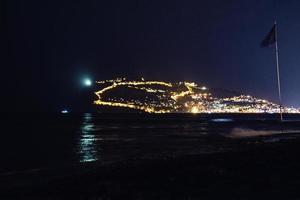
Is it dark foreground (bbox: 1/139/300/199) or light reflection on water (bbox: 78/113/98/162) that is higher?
light reflection on water (bbox: 78/113/98/162)

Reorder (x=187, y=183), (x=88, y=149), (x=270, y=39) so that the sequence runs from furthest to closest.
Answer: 1. (x=88, y=149)
2. (x=270, y=39)
3. (x=187, y=183)

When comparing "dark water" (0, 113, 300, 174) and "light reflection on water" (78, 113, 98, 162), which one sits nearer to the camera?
"dark water" (0, 113, 300, 174)

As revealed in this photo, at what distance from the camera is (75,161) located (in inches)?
1289

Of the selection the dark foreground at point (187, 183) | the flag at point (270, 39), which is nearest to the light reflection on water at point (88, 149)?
the dark foreground at point (187, 183)

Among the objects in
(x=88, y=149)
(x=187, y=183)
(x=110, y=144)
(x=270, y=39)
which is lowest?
(x=187, y=183)

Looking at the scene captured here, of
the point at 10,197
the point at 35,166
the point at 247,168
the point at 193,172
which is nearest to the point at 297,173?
the point at 247,168

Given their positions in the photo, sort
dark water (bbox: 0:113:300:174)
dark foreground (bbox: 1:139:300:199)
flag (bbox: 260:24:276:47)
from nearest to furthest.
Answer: dark foreground (bbox: 1:139:300:199) → dark water (bbox: 0:113:300:174) → flag (bbox: 260:24:276:47)

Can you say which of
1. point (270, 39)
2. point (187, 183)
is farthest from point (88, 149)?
point (187, 183)

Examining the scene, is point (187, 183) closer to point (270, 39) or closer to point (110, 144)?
point (270, 39)

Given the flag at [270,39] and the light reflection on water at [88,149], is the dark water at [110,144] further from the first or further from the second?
the flag at [270,39]

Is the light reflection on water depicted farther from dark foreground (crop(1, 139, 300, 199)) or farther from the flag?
the flag

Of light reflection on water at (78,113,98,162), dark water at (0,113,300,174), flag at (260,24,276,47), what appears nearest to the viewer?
dark water at (0,113,300,174)

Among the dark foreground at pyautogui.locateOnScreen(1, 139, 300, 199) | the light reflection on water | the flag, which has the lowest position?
the dark foreground at pyautogui.locateOnScreen(1, 139, 300, 199)

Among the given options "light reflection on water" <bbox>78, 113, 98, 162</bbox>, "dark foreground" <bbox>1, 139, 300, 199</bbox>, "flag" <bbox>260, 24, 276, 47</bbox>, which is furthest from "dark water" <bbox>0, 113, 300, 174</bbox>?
"dark foreground" <bbox>1, 139, 300, 199</bbox>
